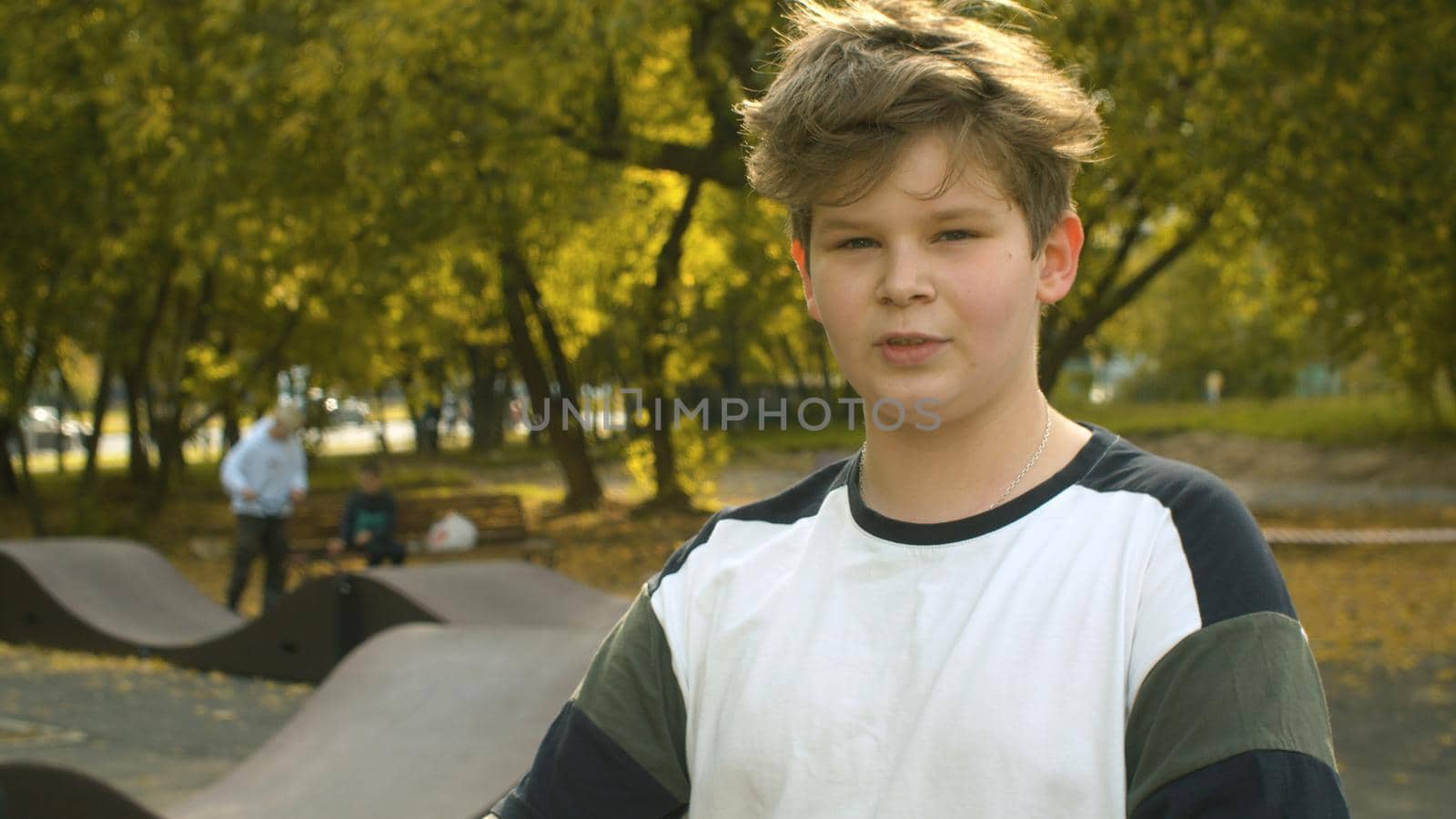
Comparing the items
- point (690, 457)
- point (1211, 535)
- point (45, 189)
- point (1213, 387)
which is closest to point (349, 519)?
point (690, 457)

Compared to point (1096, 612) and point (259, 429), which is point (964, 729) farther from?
point (259, 429)

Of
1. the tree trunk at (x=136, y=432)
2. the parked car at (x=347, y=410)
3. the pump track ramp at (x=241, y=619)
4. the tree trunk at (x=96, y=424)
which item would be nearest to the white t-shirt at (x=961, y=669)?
the pump track ramp at (x=241, y=619)

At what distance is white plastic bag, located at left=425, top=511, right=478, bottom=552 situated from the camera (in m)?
12.7

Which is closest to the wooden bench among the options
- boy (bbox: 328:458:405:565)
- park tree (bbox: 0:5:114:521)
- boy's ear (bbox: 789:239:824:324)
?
boy (bbox: 328:458:405:565)

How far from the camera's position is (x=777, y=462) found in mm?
18797

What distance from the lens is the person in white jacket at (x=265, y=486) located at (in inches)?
459

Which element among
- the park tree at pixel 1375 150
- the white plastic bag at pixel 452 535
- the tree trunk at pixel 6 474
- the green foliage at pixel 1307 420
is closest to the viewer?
the park tree at pixel 1375 150

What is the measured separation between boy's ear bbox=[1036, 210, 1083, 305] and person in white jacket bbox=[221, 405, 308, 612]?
10.5m

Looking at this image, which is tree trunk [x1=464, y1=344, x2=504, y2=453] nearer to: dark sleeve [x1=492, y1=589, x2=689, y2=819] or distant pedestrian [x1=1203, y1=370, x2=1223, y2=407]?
distant pedestrian [x1=1203, y1=370, x2=1223, y2=407]

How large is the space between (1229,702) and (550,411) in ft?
56.7

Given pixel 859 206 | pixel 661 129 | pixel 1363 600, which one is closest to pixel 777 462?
pixel 661 129

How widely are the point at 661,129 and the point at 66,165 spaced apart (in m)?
6.41

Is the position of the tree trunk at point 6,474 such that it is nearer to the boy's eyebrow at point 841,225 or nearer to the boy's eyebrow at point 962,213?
the boy's eyebrow at point 841,225

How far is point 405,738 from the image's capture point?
229 inches
